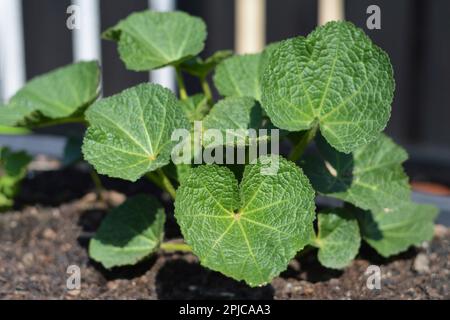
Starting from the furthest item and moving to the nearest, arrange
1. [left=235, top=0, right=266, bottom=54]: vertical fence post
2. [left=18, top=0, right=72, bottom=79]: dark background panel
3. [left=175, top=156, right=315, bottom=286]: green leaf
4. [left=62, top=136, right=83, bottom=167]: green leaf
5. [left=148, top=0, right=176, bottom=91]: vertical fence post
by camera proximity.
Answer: [left=235, top=0, right=266, bottom=54]: vertical fence post
[left=18, top=0, right=72, bottom=79]: dark background panel
[left=148, top=0, right=176, bottom=91]: vertical fence post
[left=62, top=136, right=83, bottom=167]: green leaf
[left=175, top=156, right=315, bottom=286]: green leaf

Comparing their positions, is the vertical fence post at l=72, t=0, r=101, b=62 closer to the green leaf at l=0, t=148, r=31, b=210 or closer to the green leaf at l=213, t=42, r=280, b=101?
the green leaf at l=0, t=148, r=31, b=210

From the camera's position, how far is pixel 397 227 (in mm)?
1467

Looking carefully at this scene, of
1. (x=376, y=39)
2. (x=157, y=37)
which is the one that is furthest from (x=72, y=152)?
(x=376, y=39)

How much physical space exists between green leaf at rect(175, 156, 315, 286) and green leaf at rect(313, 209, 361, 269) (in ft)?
0.71

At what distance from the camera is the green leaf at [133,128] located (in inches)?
46.6

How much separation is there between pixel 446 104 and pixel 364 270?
1733 millimetres

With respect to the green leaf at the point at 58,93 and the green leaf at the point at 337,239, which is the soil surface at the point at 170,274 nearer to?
the green leaf at the point at 337,239

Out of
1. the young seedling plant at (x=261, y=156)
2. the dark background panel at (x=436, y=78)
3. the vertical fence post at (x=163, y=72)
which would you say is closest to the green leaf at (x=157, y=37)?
the young seedling plant at (x=261, y=156)

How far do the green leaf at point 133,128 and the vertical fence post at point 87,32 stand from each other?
5.12 ft

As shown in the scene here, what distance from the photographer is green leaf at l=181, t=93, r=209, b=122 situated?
1.31 m

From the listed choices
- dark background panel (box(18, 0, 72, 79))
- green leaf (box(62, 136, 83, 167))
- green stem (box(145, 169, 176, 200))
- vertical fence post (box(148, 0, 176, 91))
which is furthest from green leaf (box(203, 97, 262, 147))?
dark background panel (box(18, 0, 72, 79))

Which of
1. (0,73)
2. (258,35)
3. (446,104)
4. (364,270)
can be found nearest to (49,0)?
(0,73)

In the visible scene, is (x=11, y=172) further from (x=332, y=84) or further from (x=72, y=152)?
(x=332, y=84)

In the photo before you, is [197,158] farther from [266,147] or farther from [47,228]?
[47,228]
